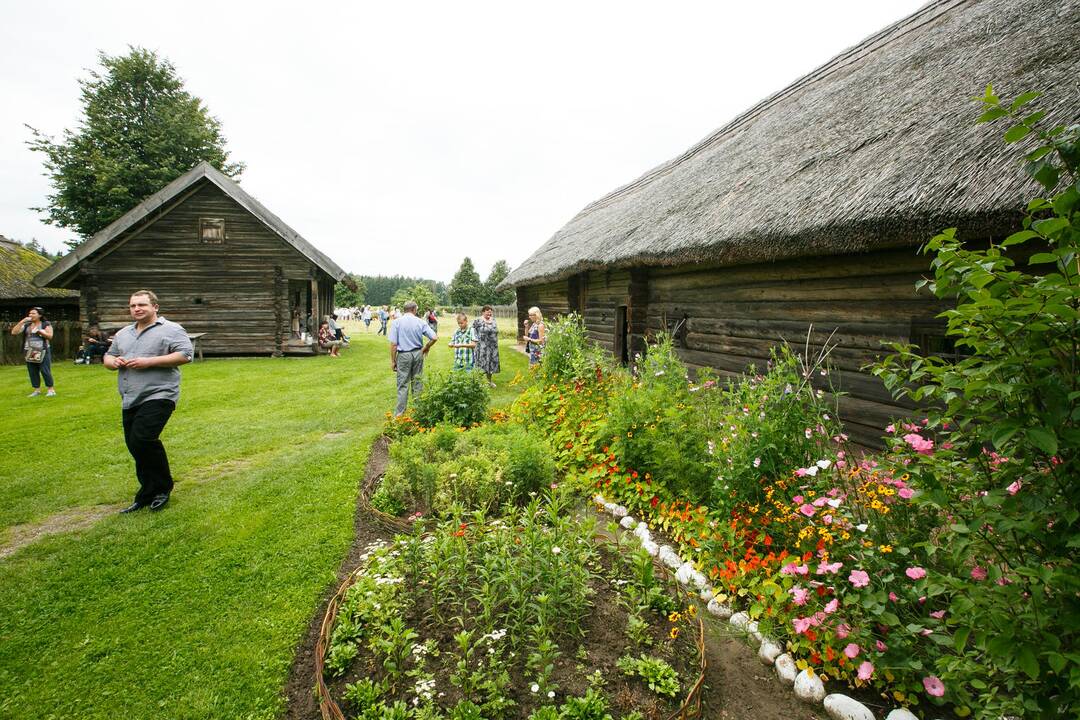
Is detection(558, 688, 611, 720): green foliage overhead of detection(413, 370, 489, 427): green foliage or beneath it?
beneath

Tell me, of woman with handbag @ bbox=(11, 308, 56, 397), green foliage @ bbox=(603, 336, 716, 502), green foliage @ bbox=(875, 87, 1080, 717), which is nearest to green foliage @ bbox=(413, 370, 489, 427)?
green foliage @ bbox=(603, 336, 716, 502)

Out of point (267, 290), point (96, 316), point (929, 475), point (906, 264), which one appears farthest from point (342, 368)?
point (929, 475)

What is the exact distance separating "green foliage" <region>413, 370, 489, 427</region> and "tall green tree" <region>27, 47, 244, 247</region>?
93.2 ft

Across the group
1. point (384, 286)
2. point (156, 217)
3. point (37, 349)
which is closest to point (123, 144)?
point (156, 217)

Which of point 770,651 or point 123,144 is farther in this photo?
point 123,144

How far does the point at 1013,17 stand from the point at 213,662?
27.2 ft

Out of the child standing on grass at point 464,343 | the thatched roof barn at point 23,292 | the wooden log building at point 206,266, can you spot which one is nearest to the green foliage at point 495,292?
the thatched roof barn at point 23,292

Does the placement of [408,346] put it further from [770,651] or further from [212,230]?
[212,230]

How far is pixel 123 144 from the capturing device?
26.3 metres

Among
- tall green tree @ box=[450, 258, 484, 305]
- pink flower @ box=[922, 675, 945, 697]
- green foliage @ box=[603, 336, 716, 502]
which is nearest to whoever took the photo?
pink flower @ box=[922, 675, 945, 697]

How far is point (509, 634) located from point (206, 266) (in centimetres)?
1656

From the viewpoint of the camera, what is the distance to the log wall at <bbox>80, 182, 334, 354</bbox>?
14.8 m

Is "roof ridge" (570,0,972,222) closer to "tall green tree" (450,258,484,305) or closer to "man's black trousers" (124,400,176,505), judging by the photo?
"man's black trousers" (124,400,176,505)

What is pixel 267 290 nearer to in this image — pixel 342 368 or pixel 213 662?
pixel 342 368
